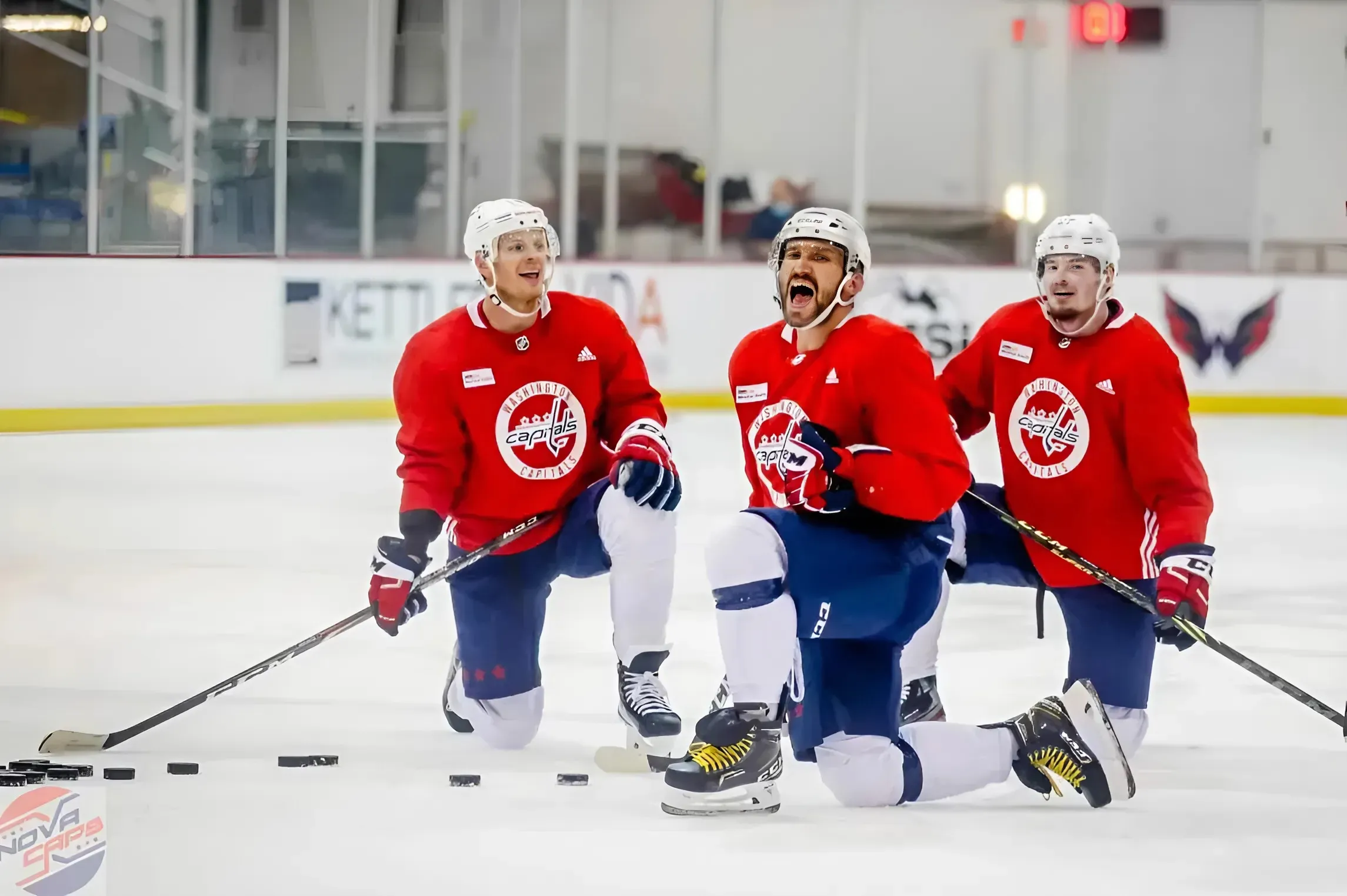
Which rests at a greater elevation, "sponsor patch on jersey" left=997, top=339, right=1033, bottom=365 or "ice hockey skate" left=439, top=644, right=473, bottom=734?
"sponsor patch on jersey" left=997, top=339, right=1033, bottom=365

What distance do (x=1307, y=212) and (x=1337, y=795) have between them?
9341mm

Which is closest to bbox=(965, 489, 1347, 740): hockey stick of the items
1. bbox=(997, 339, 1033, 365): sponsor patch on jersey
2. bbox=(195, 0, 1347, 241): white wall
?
bbox=(997, 339, 1033, 365): sponsor patch on jersey

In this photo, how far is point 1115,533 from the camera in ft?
10.1

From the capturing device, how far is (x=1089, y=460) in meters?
3.08

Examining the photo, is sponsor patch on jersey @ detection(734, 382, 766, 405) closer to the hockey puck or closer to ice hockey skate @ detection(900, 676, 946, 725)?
ice hockey skate @ detection(900, 676, 946, 725)

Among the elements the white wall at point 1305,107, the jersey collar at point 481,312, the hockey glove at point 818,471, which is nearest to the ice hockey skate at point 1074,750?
the hockey glove at point 818,471

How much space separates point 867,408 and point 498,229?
845 mm

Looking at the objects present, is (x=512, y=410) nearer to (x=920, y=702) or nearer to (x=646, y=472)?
(x=646, y=472)

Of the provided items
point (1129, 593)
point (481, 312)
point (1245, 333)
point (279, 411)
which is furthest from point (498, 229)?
point (1245, 333)

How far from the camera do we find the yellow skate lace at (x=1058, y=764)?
8.90ft

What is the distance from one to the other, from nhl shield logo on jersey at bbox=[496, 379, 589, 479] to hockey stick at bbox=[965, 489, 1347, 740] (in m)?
0.73

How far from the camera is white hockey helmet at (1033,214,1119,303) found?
3066 millimetres

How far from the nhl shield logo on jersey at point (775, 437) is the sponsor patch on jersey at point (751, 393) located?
22 mm

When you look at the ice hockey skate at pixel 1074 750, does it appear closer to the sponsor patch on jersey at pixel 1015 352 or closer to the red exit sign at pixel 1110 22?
the sponsor patch on jersey at pixel 1015 352
